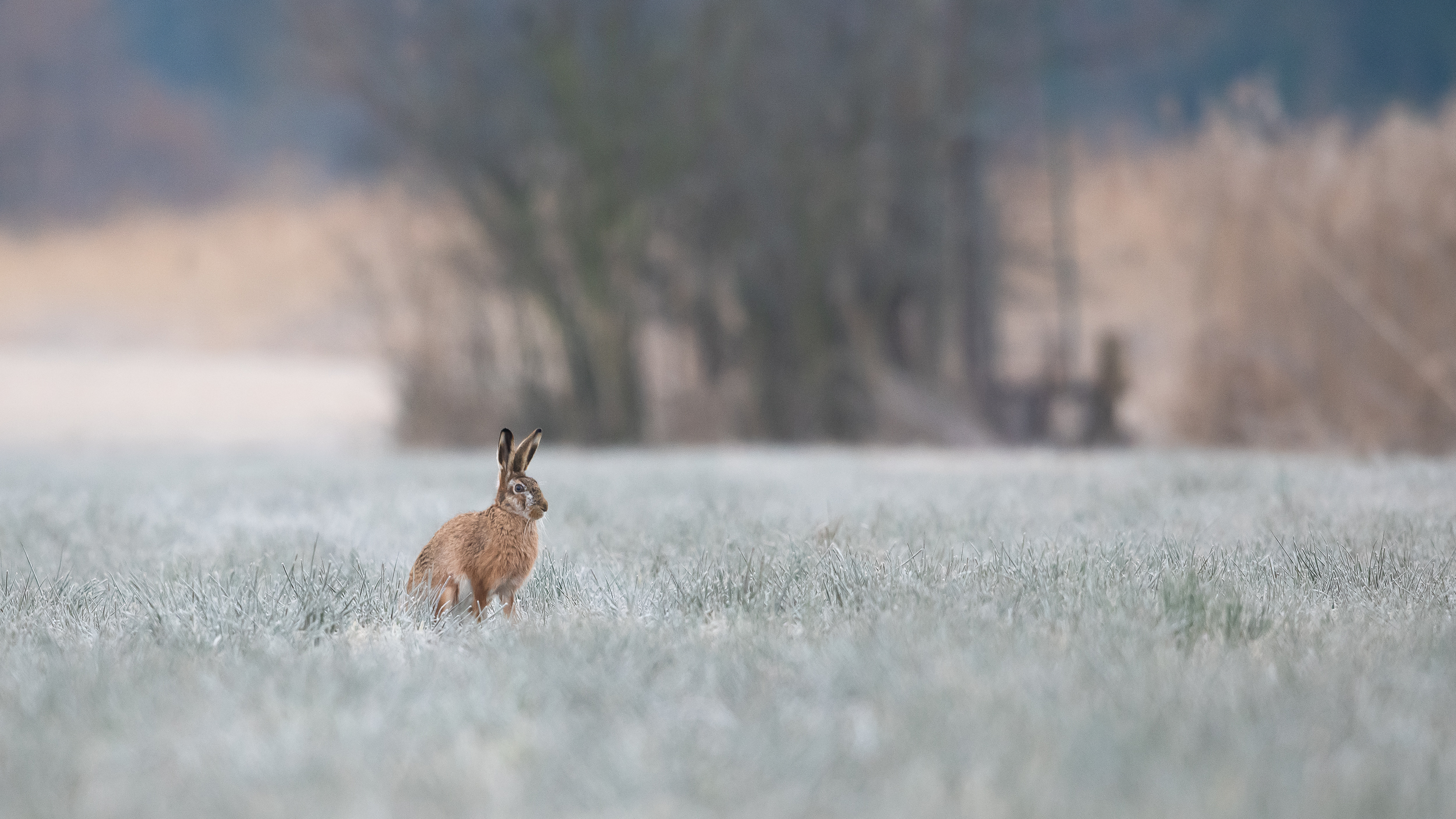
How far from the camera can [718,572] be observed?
241 centimetres

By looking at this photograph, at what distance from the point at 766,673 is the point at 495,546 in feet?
1.88

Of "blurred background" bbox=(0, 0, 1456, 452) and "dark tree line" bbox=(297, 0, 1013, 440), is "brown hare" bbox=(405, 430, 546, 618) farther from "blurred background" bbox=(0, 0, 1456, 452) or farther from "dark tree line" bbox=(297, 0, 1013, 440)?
"dark tree line" bbox=(297, 0, 1013, 440)

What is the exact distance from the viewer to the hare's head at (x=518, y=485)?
2.14 meters

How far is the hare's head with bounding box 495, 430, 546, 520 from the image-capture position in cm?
214

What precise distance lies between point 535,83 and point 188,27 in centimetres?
1070

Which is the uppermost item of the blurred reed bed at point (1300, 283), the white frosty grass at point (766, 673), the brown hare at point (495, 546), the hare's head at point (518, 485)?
the blurred reed bed at point (1300, 283)

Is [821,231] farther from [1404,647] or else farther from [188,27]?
[188,27]

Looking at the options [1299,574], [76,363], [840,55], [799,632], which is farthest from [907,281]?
[76,363]

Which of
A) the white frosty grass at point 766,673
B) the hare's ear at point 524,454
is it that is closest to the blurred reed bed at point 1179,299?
the white frosty grass at point 766,673

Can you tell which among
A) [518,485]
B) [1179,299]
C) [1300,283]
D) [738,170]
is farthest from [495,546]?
[738,170]

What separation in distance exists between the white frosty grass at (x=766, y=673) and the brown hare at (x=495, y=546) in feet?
0.22

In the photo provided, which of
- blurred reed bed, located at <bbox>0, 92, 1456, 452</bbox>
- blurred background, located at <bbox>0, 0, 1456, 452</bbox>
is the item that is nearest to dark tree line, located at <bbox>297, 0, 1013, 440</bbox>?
blurred background, located at <bbox>0, 0, 1456, 452</bbox>

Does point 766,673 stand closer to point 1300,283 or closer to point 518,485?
point 518,485

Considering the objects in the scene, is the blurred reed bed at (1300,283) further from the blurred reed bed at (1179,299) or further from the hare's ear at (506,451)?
the hare's ear at (506,451)
